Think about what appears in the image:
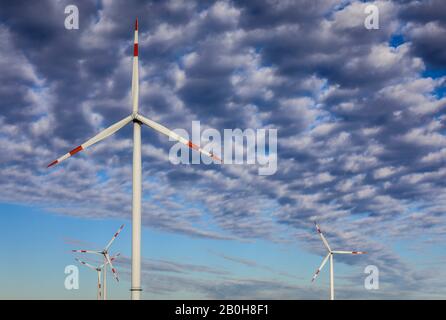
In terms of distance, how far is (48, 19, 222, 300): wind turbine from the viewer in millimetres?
64188

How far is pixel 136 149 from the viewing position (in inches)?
2724

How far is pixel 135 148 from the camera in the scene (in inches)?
2729

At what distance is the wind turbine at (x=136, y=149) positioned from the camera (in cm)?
6419

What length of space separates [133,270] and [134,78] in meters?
26.2
